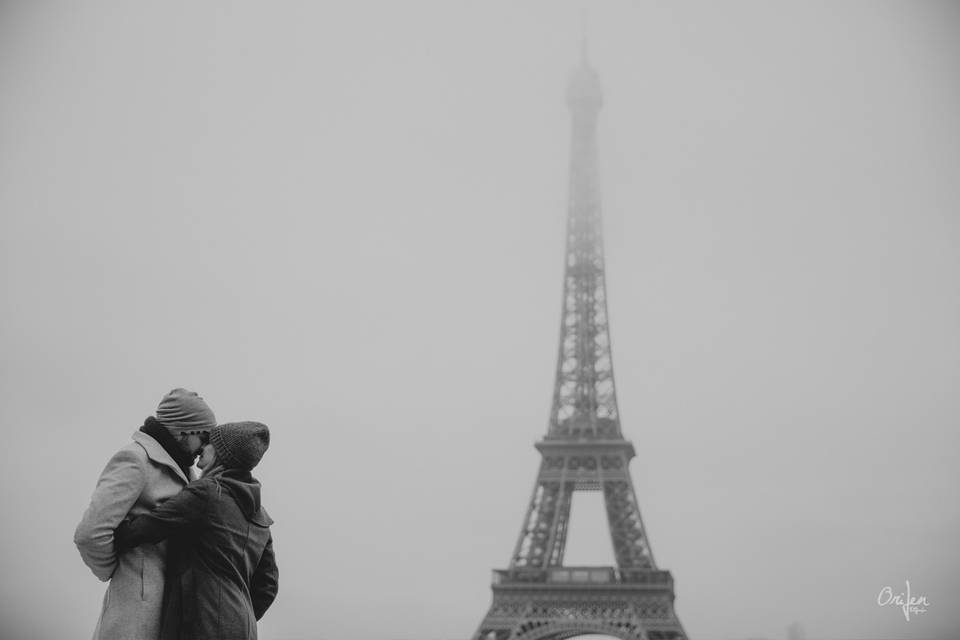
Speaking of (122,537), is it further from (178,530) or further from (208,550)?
(208,550)

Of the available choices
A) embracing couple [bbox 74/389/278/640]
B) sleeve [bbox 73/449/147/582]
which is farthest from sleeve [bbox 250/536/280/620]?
sleeve [bbox 73/449/147/582]

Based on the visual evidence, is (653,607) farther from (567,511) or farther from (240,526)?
(240,526)

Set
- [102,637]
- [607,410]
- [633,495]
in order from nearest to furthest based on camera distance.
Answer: [102,637], [633,495], [607,410]

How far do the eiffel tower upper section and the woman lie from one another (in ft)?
120

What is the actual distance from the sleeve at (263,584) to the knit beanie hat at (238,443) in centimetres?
43

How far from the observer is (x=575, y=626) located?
1416 inches

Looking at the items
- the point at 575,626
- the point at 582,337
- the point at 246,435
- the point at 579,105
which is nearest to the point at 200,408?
the point at 246,435

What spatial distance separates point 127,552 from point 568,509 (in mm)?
36242

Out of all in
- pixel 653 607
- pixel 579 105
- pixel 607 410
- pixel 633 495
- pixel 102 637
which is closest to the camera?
pixel 102 637

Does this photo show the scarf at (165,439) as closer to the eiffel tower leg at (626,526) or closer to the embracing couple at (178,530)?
the embracing couple at (178,530)

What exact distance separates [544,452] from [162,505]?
120 ft

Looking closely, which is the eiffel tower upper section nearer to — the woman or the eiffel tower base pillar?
the eiffel tower base pillar

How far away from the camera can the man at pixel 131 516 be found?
3785mm

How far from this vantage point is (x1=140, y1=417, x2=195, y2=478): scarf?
13.6ft
